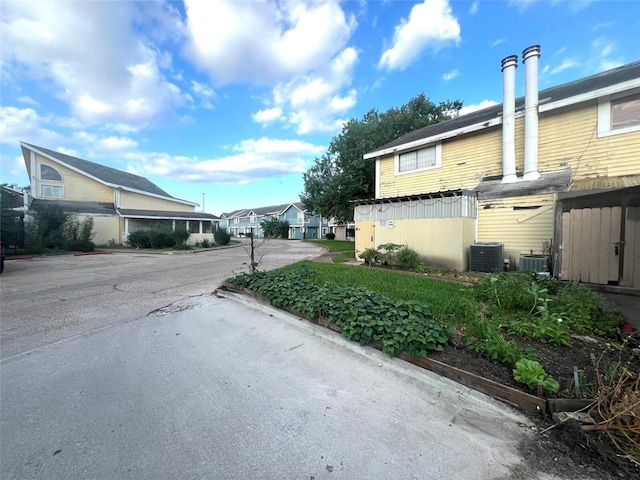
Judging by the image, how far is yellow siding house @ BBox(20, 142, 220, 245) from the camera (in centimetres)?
2528

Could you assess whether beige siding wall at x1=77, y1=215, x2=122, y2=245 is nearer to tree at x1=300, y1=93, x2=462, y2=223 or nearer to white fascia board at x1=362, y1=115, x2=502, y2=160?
tree at x1=300, y1=93, x2=462, y2=223

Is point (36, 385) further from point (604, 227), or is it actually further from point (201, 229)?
point (201, 229)

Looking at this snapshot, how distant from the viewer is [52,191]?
85.8 feet

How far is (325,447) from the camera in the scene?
2.03 metres

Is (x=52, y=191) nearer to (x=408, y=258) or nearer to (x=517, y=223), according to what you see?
(x=408, y=258)

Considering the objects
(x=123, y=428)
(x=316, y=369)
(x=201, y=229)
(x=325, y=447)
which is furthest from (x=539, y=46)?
(x=201, y=229)

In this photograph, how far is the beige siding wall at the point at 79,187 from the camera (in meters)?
26.0

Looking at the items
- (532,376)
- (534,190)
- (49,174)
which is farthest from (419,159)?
(49,174)

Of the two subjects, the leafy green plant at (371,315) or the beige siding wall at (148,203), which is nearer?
the leafy green plant at (371,315)

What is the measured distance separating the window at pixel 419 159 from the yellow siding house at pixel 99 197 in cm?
2022

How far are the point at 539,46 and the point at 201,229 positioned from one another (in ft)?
97.2

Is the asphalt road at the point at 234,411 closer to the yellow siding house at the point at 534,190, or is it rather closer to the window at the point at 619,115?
the yellow siding house at the point at 534,190

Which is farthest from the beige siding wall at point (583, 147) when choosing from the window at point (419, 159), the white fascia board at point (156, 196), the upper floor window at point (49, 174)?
the upper floor window at point (49, 174)

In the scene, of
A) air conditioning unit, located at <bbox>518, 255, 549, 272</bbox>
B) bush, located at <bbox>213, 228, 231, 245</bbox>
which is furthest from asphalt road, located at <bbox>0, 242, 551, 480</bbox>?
bush, located at <bbox>213, 228, 231, 245</bbox>
